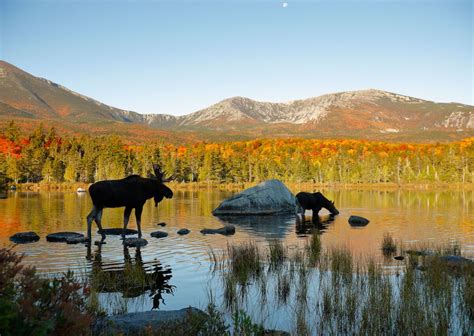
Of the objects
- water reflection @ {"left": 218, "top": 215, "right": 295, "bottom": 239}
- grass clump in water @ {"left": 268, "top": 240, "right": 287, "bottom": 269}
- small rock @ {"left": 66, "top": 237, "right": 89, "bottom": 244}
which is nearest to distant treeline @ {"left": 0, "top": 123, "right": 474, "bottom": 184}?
water reflection @ {"left": 218, "top": 215, "right": 295, "bottom": 239}

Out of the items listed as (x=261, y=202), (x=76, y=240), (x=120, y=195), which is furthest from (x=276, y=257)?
(x=261, y=202)

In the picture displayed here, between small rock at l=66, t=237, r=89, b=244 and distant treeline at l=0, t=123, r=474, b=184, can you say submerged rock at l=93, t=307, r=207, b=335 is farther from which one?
distant treeline at l=0, t=123, r=474, b=184

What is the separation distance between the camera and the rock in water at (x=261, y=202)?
37594mm

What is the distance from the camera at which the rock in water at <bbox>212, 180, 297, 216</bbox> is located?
123 ft

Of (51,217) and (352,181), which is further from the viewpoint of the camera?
(352,181)

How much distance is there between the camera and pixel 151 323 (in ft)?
26.3

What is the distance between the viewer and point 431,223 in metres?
30.2

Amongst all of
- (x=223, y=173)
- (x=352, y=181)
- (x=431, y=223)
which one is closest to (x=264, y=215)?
(x=431, y=223)

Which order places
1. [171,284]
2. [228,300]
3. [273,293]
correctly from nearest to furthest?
[228,300] < [273,293] < [171,284]

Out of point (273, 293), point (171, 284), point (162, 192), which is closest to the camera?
point (273, 293)

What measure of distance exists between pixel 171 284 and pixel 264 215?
24747 mm

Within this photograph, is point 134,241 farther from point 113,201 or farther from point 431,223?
point 431,223

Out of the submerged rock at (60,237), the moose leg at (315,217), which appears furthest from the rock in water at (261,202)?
the submerged rock at (60,237)

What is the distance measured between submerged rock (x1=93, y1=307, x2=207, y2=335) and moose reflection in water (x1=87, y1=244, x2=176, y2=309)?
1.94 m
